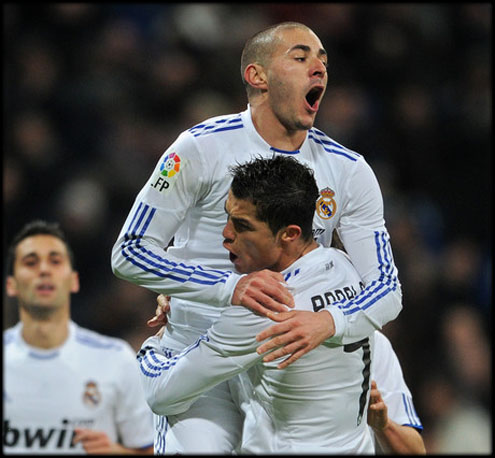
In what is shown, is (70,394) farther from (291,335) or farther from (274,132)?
(291,335)

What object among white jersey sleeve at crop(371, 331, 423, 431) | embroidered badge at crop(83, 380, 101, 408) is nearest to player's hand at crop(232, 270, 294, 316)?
white jersey sleeve at crop(371, 331, 423, 431)

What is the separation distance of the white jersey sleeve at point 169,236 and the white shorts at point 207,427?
0.33 m

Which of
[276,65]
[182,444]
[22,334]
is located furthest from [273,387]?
[22,334]

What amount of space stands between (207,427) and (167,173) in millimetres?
756

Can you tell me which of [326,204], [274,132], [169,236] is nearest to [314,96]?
[274,132]

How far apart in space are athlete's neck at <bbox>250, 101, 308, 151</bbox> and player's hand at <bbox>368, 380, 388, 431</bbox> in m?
0.79

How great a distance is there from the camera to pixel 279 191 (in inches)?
91.6

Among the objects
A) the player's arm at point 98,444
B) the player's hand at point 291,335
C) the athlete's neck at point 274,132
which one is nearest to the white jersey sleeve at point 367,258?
the player's hand at point 291,335

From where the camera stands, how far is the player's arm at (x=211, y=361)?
2.23m

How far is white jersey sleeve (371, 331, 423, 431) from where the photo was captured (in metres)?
3.03

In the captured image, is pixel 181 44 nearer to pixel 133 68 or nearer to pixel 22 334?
pixel 133 68

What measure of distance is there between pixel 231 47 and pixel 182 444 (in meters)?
3.54

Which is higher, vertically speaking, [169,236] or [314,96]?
[314,96]

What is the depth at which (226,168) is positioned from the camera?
2605 millimetres
